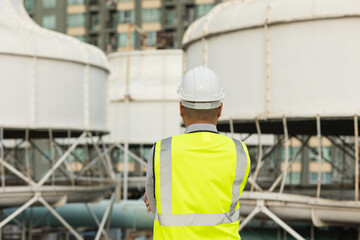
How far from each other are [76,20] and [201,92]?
6768 cm

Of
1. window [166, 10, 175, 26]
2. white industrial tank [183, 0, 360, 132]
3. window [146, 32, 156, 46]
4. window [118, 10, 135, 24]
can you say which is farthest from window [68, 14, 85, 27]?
white industrial tank [183, 0, 360, 132]

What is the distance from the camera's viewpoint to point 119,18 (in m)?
67.1

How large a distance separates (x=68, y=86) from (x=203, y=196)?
68.2ft

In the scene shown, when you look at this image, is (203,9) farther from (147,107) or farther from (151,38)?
(147,107)

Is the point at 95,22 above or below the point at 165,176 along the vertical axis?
above

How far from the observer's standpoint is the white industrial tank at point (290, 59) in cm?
1639

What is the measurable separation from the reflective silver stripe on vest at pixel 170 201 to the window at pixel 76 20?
67.2 meters

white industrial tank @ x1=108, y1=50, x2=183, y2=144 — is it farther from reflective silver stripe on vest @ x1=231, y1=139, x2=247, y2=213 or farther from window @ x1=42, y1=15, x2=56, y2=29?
reflective silver stripe on vest @ x1=231, y1=139, x2=247, y2=213

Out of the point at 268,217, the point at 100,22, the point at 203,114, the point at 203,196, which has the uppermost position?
the point at 100,22

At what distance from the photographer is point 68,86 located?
923 inches

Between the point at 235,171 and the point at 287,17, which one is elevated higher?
the point at 287,17

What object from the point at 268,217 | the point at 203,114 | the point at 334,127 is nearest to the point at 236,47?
the point at 334,127

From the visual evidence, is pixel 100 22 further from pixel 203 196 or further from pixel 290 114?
pixel 203 196

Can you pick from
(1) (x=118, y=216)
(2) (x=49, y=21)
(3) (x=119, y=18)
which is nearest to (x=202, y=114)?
(1) (x=118, y=216)
